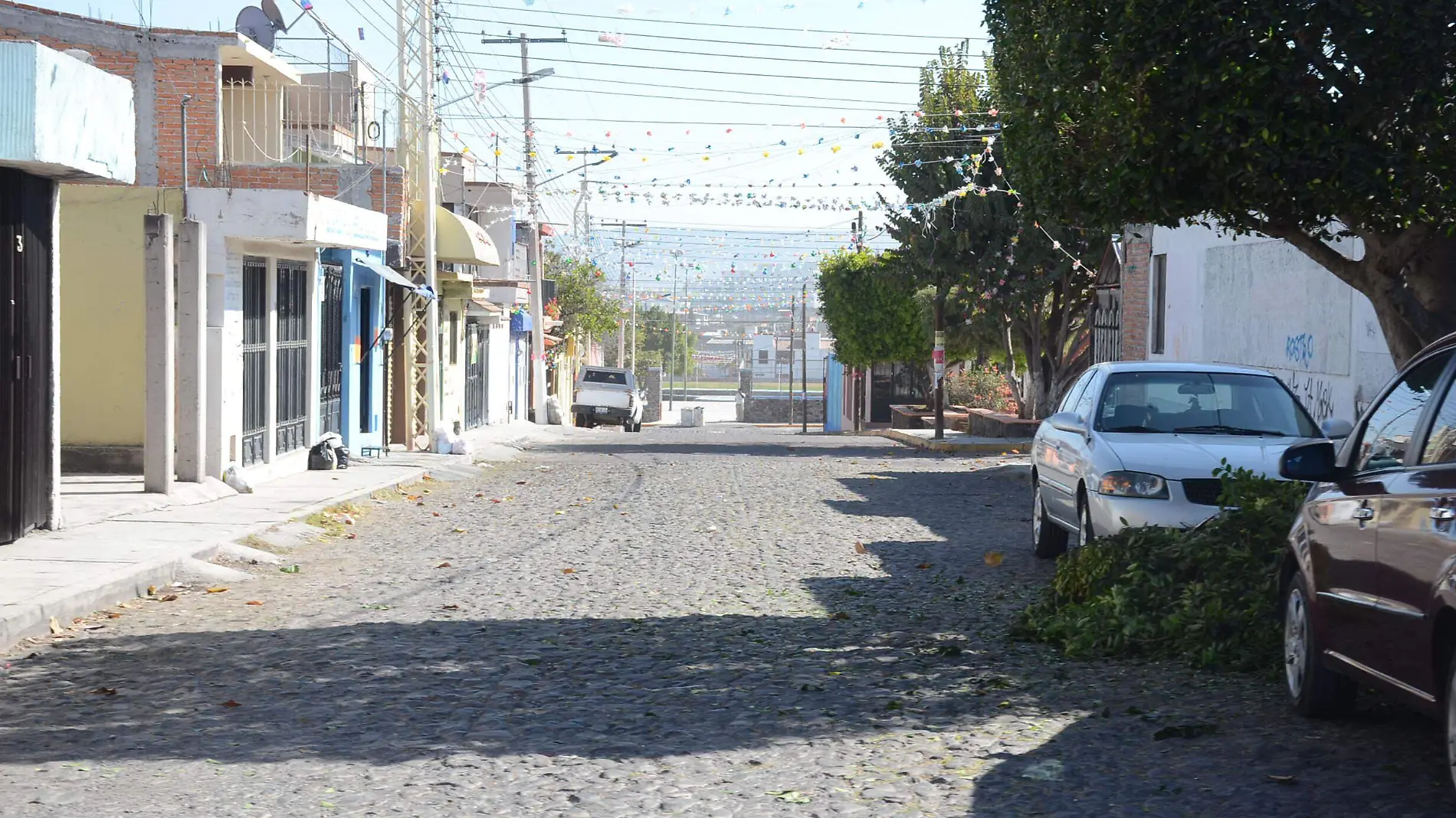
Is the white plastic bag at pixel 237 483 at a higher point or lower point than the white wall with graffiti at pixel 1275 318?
lower

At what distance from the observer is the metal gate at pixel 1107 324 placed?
31.7 meters

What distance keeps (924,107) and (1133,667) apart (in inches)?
1322

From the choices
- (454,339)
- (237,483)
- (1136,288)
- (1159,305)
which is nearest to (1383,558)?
(237,483)

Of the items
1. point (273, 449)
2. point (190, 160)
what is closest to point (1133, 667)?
point (273, 449)

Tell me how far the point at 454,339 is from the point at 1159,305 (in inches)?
683

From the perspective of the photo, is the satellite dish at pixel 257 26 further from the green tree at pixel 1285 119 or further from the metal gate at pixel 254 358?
the green tree at pixel 1285 119

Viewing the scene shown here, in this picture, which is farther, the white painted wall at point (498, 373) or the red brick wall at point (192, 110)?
the white painted wall at point (498, 373)

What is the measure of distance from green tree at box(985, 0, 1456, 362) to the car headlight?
174 cm

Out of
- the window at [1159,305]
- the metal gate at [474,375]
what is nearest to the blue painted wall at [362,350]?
the metal gate at [474,375]

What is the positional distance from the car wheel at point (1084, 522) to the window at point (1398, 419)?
15.2 feet

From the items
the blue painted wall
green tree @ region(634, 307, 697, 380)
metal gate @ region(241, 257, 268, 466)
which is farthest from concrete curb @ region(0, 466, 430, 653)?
green tree @ region(634, 307, 697, 380)

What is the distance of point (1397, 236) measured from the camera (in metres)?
10.4

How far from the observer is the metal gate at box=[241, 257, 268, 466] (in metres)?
20.0

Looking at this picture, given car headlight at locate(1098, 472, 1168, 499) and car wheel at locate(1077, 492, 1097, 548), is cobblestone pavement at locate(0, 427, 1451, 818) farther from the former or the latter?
car headlight at locate(1098, 472, 1168, 499)
